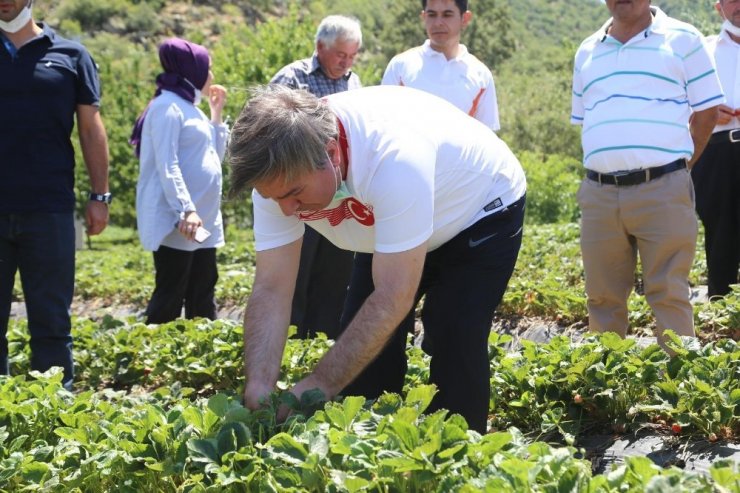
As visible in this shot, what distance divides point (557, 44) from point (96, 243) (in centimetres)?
4371

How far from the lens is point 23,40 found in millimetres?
4512

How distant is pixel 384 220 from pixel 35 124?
2.38m

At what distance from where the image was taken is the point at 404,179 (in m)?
2.74

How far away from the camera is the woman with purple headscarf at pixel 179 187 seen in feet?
18.4

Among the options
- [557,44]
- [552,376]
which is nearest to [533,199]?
[552,376]

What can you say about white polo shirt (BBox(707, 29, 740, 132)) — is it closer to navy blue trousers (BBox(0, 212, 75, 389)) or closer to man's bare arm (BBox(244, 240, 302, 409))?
man's bare arm (BBox(244, 240, 302, 409))

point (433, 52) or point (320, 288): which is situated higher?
point (433, 52)

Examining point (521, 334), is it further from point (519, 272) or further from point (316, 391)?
point (316, 391)

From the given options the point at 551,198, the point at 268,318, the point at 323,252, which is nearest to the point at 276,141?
the point at 268,318

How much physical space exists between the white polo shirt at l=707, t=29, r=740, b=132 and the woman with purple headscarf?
3084 millimetres

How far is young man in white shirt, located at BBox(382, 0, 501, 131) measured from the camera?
5445 millimetres

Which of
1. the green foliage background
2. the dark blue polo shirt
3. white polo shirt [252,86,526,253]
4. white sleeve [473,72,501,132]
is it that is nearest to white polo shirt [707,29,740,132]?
white sleeve [473,72,501,132]

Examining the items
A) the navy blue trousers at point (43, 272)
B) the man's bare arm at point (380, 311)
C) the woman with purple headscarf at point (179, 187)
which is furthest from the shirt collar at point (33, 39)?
the man's bare arm at point (380, 311)

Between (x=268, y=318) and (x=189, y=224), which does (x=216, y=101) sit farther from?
(x=268, y=318)
